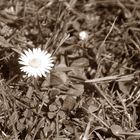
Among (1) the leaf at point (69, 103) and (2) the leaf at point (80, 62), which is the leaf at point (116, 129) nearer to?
(1) the leaf at point (69, 103)

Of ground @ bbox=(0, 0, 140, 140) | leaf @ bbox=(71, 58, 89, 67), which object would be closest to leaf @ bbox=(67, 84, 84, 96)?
ground @ bbox=(0, 0, 140, 140)

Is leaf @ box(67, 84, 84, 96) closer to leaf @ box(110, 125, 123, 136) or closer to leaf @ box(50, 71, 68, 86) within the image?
leaf @ box(50, 71, 68, 86)

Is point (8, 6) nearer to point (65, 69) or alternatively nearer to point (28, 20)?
point (28, 20)

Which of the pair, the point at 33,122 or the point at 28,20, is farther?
the point at 28,20

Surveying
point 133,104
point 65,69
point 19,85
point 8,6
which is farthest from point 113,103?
point 8,6

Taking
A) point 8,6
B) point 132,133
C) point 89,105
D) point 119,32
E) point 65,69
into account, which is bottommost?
point 132,133

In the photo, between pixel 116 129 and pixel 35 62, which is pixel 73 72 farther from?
pixel 116 129

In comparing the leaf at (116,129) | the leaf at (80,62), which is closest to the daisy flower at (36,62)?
the leaf at (80,62)
